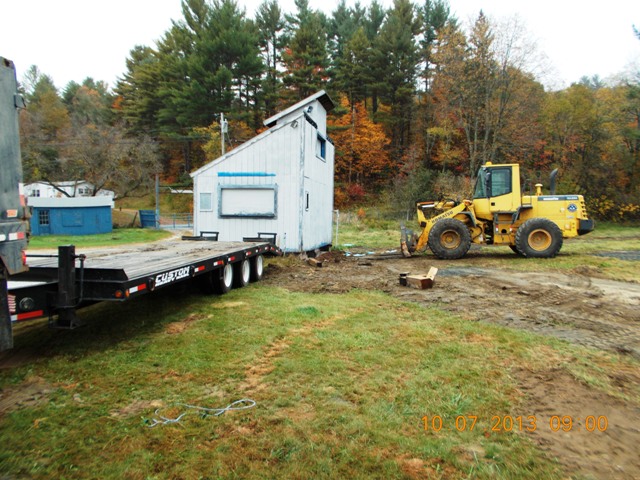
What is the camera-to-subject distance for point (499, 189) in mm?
13516

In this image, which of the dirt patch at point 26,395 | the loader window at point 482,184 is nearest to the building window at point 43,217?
the loader window at point 482,184

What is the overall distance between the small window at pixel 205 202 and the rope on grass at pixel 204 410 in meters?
10.5

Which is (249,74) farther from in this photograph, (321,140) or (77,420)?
(77,420)

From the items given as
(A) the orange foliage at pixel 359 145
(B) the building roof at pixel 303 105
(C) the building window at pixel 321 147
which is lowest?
(C) the building window at pixel 321 147

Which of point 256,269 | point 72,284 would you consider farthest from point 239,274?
point 72,284

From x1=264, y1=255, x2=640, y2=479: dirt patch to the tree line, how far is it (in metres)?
18.9

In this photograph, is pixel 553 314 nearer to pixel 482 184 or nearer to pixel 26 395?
pixel 26 395

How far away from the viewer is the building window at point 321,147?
589 inches

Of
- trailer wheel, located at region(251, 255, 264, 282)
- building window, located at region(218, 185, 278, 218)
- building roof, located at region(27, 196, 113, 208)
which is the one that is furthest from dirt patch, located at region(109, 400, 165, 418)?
building roof, located at region(27, 196, 113, 208)

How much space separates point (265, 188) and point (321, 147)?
12.5 feet

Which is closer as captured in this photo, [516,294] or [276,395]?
[276,395]

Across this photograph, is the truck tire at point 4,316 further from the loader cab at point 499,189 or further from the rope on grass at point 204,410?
the loader cab at point 499,189

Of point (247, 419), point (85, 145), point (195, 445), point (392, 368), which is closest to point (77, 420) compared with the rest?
point (195, 445)

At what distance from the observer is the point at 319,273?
1087 cm
